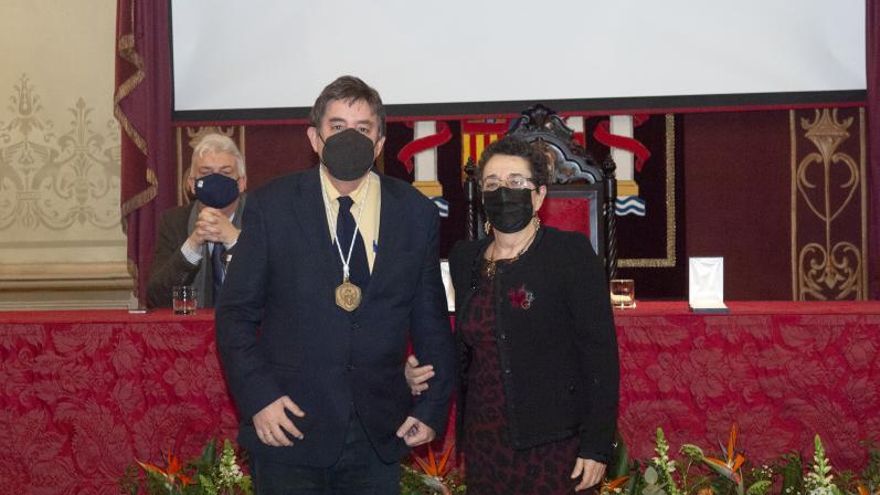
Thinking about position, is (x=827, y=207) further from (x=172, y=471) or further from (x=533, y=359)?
(x=172, y=471)

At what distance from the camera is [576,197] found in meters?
4.03

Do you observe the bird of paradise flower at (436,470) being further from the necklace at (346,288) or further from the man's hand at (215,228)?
→ the necklace at (346,288)

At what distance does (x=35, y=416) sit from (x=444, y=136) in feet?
9.86

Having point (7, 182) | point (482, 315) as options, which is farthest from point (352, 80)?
point (7, 182)

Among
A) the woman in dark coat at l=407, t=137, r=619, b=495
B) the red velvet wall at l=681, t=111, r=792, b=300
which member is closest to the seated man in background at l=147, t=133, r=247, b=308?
the woman in dark coat at l=407, t=137, r=619, b=495

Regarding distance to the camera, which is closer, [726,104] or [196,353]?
[196,353]

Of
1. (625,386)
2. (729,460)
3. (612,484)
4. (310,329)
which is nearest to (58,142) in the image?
(625,386)

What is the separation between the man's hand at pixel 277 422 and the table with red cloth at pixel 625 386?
1146 millimetres

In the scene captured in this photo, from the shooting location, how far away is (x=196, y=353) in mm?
3234

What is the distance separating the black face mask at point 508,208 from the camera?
7.79 ft

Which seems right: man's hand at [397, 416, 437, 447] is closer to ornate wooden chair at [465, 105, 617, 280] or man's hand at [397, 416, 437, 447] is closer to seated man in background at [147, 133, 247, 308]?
seated man in background at [147, 133, 247, 308]

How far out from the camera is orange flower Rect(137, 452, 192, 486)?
3174 mm

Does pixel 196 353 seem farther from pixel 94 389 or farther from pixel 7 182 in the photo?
pixel 7 182

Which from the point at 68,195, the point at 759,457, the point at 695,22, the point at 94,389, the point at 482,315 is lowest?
the point at 759,457
